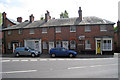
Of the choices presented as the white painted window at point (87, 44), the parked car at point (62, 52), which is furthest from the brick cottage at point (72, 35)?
the parked car at point (62, 52)

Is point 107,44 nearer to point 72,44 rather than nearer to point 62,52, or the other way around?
point 72,44

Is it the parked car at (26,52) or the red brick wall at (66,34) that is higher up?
the red brick wall at (66,34)

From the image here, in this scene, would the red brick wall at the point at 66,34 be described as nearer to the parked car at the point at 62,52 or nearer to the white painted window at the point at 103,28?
the white painted window at the point at 103,28

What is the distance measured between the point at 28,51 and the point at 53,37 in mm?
6151

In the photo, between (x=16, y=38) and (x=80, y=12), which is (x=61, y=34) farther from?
(x=16, y=38)

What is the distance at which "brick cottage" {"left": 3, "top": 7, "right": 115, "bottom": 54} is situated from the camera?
736 inches

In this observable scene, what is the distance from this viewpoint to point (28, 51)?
1698 centimetres

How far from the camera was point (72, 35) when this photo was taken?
20.0 m

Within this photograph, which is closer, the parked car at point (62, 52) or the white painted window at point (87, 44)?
the parked car at point (62, 52)

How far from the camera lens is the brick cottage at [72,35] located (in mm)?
18688

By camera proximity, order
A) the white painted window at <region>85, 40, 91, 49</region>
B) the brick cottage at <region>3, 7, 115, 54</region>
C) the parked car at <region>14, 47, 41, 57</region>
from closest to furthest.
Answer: the parked car at <region>14, 47, 41, 57</region>
the brick cottage at <region>3, 7, 115, 54</region>
the white painted window at <region>85, 40, 91, 49</region>

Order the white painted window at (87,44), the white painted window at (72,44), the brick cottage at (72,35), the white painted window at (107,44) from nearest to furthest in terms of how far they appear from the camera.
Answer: the white painted window at (107,44), the brick cottage at (72,35), the white painted window at (87,44), the white painted window at (72,44)

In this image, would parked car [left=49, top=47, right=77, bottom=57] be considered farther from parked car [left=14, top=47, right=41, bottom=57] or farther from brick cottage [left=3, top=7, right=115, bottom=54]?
brick cottage [left=3, top=7, right=115, bottom=54]

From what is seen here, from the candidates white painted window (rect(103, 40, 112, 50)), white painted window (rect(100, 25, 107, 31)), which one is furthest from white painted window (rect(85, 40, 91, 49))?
white painted window (rect(100, 25, 107, 31))
